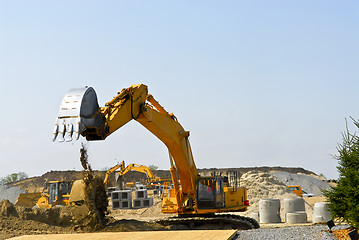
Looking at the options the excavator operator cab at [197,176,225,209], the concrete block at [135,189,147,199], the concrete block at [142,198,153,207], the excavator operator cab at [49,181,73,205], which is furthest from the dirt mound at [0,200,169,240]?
the concrete block at [135,189,147,199]

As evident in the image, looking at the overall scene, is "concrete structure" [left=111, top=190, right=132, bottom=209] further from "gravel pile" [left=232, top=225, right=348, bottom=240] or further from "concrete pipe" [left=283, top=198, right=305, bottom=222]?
"gravel pile" [left=232, top=225, right=348, bottom=240]

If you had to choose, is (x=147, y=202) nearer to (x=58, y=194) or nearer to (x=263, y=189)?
(x=58, y=194)

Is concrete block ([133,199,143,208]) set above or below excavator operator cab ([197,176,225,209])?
below

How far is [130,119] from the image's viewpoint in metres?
16.2

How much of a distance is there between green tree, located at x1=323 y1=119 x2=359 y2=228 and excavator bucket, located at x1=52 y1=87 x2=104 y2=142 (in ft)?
24.2

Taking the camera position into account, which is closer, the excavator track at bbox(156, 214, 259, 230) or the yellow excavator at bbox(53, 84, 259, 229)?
the yellow excavator at bbox(53, 84, 259, 229)

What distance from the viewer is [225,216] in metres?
19.4

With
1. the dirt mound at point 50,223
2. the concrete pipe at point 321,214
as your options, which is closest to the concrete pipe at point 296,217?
the concrete pipe at point 321,214

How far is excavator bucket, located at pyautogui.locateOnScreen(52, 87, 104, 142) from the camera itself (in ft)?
43.4

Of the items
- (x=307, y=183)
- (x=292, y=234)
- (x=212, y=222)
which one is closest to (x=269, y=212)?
(x=212, y=222)

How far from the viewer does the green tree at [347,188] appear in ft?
44.8

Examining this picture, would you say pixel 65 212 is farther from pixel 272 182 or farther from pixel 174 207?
pixel 272 182

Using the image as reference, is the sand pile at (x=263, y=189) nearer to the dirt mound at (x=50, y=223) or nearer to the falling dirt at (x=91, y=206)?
the dirt mound at (x=50, y=223)

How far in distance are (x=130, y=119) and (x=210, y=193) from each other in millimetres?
4979
